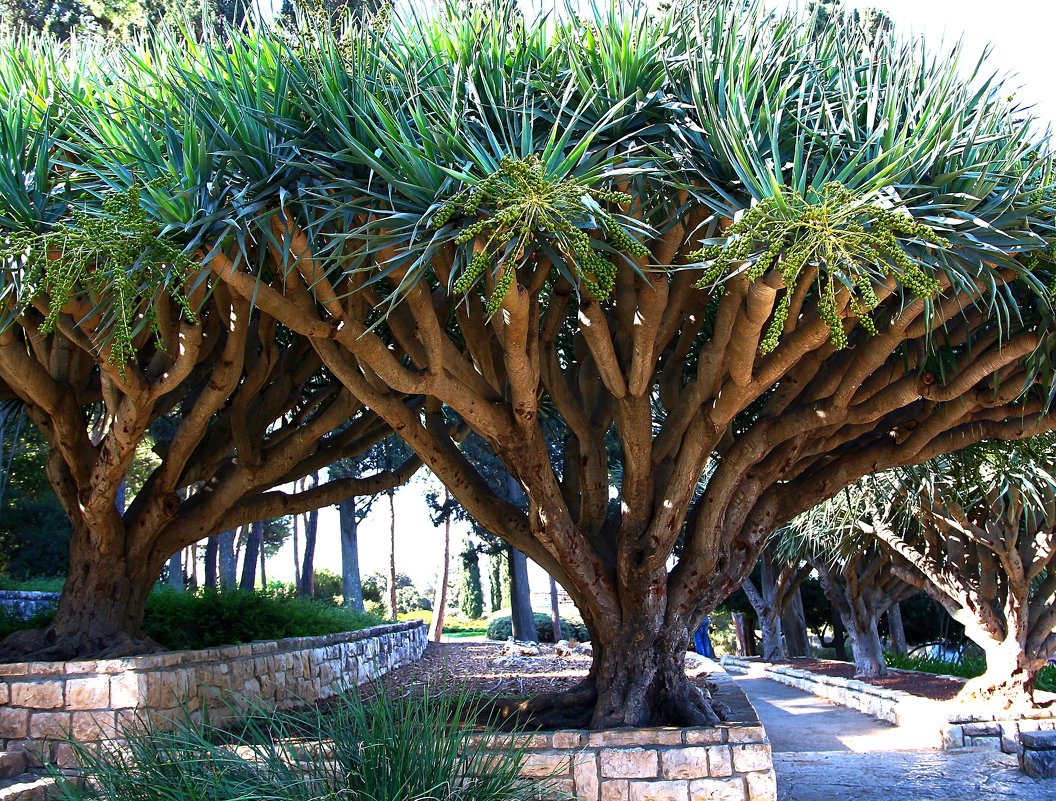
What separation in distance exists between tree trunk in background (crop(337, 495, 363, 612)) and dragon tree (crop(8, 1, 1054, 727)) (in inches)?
723

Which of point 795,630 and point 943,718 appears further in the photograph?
point 795,630

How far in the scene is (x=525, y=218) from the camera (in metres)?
4.42

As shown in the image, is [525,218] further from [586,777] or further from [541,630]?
[541,630]

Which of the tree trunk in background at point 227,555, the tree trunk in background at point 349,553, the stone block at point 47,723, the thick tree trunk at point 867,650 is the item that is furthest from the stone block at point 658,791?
the tree trunk in background at point 349,553

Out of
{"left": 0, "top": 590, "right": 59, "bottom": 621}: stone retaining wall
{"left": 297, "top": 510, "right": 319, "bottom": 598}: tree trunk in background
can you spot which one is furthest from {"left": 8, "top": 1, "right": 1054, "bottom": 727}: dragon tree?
{"left": 297, "top": 510, "right": 319, "bottom": 598}: tree trunk in background

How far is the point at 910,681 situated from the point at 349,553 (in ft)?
49.1

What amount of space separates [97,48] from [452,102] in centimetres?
337

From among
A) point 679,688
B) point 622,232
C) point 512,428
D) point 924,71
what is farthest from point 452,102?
point 679,688

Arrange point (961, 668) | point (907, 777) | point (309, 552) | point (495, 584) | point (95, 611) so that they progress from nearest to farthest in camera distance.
A: 1. point (95, 611)
2. point (907, 777)
3. point (961, 668)
4. point (309, 552)
5. point (495, 584)

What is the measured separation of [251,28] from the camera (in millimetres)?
5664

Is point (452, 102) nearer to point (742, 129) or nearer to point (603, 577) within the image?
point (742, 129)

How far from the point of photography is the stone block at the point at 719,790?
567 cm

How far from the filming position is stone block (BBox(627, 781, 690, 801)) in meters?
5.69

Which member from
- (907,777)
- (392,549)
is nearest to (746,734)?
(907,777)
